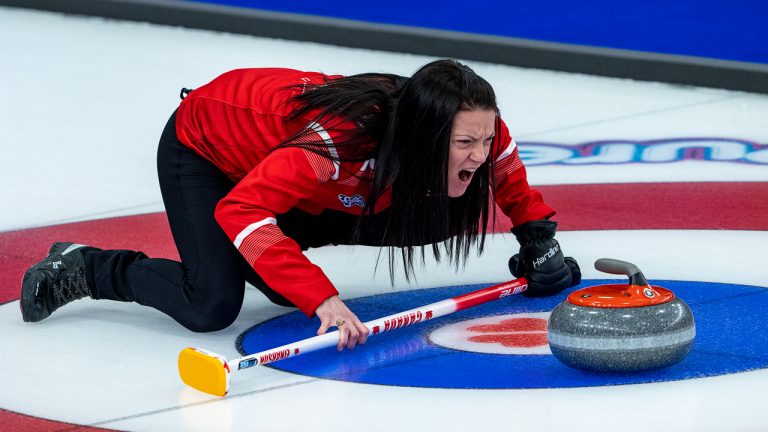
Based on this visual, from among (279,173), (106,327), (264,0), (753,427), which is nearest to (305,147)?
(279,173)

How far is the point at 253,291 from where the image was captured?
3.93m

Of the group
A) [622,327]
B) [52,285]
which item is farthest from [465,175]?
[52,285]

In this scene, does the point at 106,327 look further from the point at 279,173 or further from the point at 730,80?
the point at 730,80

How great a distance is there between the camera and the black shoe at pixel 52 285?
11.7 ft

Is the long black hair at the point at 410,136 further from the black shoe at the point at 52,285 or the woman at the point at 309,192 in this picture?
the black shoe at the point at 52,285

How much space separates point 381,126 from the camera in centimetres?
321

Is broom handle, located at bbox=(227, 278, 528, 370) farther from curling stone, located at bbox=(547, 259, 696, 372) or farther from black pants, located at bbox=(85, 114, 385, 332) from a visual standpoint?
curling stone, located at bbox=(547, 259, 696, 372)

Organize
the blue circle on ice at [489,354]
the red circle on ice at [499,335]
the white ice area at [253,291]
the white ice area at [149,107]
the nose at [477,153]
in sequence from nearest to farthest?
the white ice area at [253,291] < the blue circle on ice at [489,354] < the nose at [477,153] < the red circle on ice at [499,335] < the white ice area at [149,107]

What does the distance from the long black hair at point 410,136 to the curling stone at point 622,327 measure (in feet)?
1.43

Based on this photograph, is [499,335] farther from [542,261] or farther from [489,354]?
[542,261]

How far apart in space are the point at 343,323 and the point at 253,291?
2.84 ft

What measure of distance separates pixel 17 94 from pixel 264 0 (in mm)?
1864

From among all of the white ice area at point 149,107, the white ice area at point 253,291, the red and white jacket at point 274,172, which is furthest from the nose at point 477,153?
the white ice area at point 149,107

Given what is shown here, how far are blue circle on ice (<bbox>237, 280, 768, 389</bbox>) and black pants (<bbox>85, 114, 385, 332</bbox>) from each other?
0.13 metres
